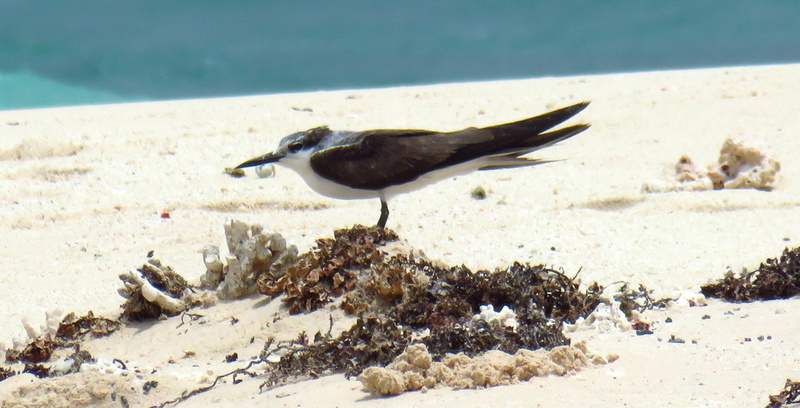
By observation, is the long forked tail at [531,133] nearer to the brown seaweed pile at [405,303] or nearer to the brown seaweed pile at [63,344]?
the brown seaweed pile at [405,303]

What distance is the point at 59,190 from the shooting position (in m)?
6.25

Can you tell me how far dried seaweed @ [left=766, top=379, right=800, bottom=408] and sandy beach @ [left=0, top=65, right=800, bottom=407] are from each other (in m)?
0.06

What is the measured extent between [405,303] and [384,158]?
140 cm

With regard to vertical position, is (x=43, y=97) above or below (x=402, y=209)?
above

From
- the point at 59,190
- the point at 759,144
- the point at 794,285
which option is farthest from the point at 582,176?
the point at 59,190

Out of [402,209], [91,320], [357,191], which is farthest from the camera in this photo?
[402,209]

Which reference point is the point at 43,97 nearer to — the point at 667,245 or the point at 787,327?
the point at 667,245

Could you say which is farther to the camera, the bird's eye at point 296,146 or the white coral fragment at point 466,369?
the bird's eye at point 296,146

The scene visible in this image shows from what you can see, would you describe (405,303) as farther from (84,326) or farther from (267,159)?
(267,159)

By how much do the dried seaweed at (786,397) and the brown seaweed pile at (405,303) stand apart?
2.44ft

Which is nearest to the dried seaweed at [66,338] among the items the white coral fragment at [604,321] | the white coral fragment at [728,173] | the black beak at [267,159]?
the black beak at [267,159]

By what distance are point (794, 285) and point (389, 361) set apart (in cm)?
157

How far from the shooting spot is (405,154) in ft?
15.0

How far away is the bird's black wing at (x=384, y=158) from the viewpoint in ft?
14.8
